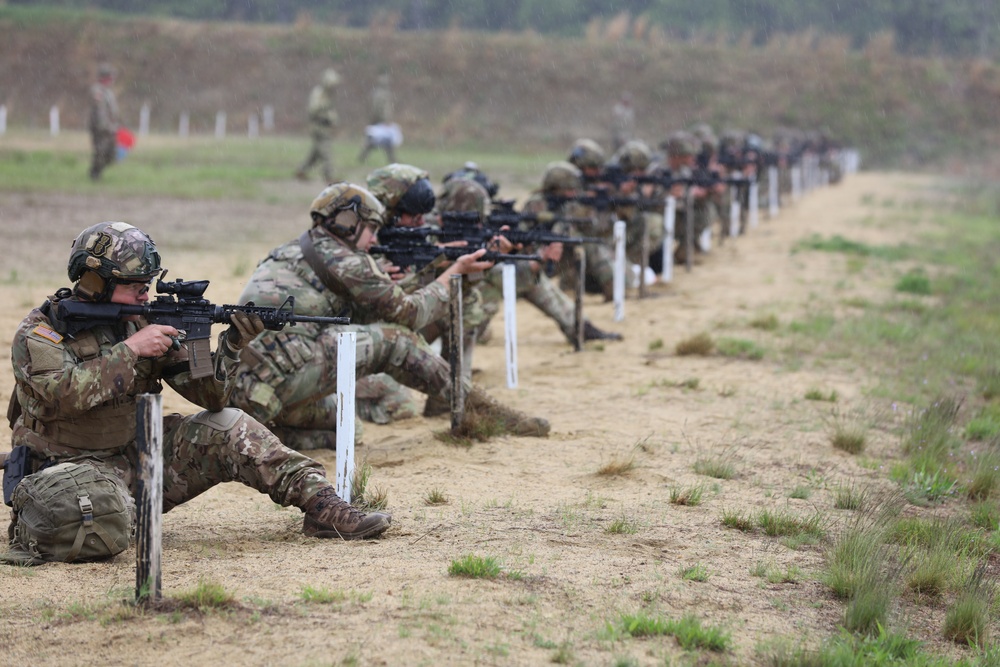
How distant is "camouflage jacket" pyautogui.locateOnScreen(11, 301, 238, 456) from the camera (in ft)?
17.6

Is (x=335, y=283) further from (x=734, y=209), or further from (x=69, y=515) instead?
(x=734, y=209)

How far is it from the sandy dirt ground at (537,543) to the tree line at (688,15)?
194 feet

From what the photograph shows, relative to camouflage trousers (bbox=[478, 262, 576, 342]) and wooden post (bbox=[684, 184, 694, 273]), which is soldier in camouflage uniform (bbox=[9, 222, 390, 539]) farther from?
wooden post (bbox=[684, 184, 694, 273])

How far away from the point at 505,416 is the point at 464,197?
308 cm

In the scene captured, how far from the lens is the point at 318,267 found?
25.5 ft

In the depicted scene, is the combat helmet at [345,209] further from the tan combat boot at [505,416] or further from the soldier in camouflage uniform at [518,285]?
the soldier in camouflage uniform at [518,285]

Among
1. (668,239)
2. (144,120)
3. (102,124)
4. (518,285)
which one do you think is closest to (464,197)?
(518,285)

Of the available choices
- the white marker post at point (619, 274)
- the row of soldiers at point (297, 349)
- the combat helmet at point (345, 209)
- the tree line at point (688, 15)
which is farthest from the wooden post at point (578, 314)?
the tree line at point (688, 15)

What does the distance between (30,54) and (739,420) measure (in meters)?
51.9

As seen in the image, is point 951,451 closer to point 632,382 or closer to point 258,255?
point 632,382

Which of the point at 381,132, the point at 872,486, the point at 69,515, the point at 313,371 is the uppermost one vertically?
the point at 381,132

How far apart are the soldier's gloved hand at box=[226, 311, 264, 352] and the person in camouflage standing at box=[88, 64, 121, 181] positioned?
19.8 m

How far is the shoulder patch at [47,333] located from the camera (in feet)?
17.7

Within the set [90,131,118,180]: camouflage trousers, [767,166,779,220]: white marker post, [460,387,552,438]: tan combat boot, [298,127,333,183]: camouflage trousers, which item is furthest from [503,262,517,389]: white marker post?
[767,166,779,220]: white marker post
